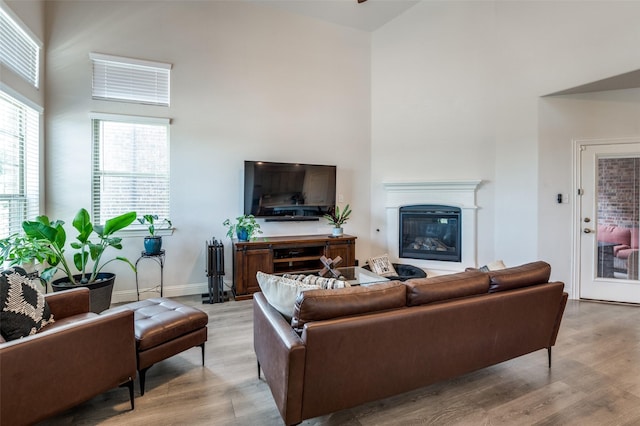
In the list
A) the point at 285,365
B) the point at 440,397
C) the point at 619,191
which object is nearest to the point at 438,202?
the point at 619,191

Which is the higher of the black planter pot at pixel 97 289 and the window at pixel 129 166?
the window at pixel 129 166

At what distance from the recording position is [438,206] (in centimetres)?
499

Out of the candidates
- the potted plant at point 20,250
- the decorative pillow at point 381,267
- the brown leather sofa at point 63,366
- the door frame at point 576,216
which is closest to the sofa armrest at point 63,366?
the brown leather sofa at point 63,366

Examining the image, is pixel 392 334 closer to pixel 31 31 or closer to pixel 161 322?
pixel 161 322

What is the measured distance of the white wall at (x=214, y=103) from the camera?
3.68 meters

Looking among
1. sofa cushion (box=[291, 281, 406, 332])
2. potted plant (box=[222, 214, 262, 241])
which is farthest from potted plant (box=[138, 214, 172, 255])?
sofa cushion (box=[291, 281, 406, 332])

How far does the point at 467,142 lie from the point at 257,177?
3258mm

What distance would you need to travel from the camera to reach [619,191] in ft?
13.0

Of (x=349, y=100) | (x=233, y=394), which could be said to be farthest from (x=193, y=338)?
(x=349, y=100)

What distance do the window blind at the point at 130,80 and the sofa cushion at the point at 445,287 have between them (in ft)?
12.9

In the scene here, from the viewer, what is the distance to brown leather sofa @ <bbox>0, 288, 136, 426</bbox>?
1411 millimetres

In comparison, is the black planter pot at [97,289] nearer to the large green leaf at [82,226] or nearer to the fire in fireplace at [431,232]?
the large green leaf at [82,226]

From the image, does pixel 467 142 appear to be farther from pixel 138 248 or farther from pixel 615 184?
pixel 138 248

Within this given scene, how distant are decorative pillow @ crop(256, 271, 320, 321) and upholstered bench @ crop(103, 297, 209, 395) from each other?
81 cm
